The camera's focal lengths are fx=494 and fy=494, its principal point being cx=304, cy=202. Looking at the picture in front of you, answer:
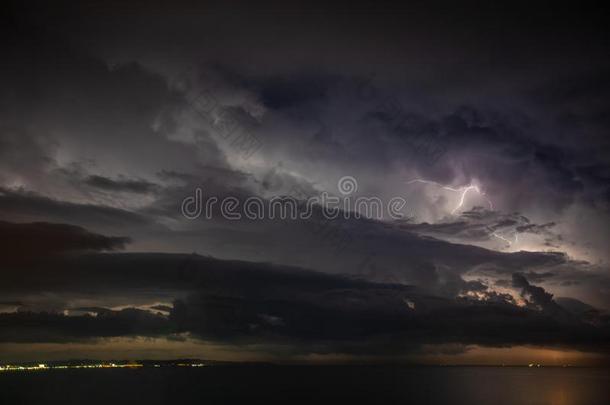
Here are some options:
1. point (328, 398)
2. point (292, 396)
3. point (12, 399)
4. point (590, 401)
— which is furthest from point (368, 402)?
point (12, 399)

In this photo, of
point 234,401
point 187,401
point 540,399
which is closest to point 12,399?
point 187,401

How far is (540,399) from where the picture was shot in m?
168

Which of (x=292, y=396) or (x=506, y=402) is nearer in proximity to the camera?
(x=506, y=402)

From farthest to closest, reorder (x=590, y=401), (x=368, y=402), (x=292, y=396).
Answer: (x=292, y=396)
(x=590, y=401)
(x=368, y=402)

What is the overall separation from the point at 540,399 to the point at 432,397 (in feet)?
118

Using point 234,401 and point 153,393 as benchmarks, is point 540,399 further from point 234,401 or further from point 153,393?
point 153,393

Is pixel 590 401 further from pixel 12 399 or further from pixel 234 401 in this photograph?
pixel 12 399

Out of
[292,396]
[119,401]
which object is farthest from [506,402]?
[119,401]

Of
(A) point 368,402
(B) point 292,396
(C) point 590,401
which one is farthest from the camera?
(B) point 292,396

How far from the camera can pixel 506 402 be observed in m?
161

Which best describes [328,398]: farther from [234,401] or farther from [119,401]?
[119,401]

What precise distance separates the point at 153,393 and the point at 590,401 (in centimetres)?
15355

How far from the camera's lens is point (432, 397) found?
18050cm

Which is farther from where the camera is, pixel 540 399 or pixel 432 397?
pixel 432 397
